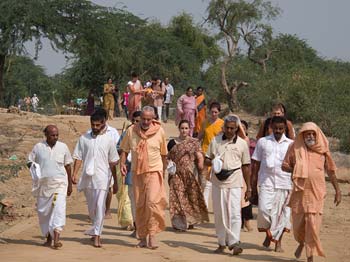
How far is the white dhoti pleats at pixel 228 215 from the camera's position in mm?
9188

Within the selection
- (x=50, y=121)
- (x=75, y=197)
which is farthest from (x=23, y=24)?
(x=75, y=197)

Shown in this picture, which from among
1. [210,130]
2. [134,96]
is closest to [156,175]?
[210,130]

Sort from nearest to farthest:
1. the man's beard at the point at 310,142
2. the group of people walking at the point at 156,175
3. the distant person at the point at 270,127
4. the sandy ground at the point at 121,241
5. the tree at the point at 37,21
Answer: the man's beard at the point at 310,142
the sandy ground at the point at 121,241
the group of people walking at the point at 156,175
the distant person at the point at 270,127
the tree at the point at 37,21

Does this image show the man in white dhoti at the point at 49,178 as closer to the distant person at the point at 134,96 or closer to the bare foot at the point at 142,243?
the bare foot at the point at 142,243

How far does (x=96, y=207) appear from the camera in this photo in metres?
9.64

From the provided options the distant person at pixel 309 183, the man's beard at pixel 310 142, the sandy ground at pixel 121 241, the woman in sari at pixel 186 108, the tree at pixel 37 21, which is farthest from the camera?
the tree at pixel 37 21

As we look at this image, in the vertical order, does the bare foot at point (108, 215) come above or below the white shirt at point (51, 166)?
below

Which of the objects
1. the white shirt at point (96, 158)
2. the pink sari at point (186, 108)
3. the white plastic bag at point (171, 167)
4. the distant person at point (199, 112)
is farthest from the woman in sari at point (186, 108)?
the white shirt at point (96, 158)

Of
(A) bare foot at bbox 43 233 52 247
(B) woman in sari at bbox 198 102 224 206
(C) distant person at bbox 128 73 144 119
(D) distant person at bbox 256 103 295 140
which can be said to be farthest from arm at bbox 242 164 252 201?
(C) distant person at bbox 128 73 144 119

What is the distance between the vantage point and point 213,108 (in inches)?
460

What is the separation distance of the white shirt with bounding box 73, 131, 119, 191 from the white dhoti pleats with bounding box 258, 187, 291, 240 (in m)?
1.83

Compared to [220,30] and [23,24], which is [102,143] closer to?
[23,24]

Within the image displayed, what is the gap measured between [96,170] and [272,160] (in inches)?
82.0

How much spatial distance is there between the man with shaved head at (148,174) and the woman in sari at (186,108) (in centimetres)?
860
